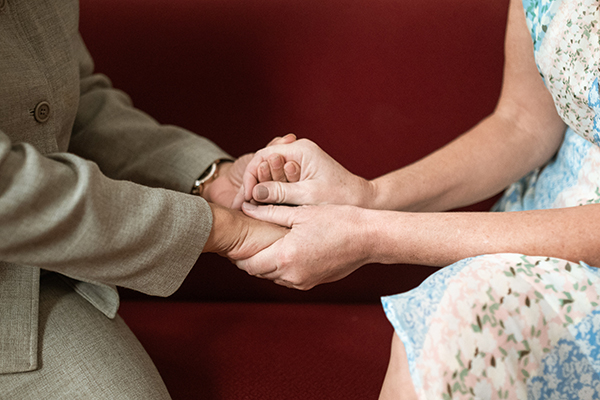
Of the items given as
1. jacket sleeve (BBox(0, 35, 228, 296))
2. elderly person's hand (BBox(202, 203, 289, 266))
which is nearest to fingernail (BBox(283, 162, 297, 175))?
elderly person's hand (BBox(202, 203, 289, 266))

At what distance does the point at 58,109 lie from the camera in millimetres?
765

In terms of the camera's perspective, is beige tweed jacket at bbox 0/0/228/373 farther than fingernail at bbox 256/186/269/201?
No

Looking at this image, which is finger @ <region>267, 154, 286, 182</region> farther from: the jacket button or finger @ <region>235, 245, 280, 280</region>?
the jacket button

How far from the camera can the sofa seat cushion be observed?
87 cm

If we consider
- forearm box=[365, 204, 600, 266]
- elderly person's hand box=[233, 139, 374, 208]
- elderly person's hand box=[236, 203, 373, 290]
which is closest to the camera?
forearm box=[365, 204, 600, 266]

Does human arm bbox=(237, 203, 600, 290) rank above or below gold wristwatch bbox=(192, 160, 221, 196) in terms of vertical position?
above

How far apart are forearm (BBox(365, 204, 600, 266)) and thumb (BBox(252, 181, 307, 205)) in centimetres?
15

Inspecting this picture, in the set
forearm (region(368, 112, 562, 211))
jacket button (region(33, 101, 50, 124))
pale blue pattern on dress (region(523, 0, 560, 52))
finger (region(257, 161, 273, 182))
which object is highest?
pale blue pattern on dress (region(523, 0, 560, 52))

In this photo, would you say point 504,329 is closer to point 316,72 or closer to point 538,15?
point 538,15

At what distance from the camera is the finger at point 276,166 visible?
913 millimetres

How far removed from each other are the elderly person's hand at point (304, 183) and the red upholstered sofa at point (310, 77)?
0.29 m

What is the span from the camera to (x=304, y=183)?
91 centimetres

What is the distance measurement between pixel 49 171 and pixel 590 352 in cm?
69

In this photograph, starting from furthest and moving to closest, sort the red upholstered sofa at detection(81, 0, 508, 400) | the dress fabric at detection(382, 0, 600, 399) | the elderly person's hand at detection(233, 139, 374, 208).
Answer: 1. the red upholstered sofa at detection(81, 0, 508, 400)
2. the elderly person's hand at detection(233, 139, 374, 208)
3. the dress fabric at detection(382, 0, 600, 399)
